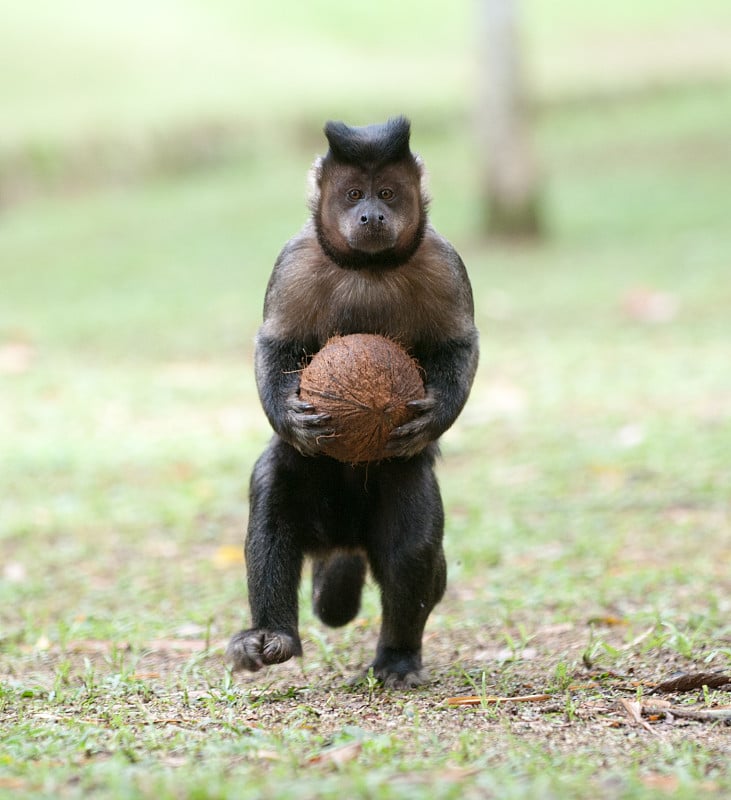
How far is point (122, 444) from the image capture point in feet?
30.3

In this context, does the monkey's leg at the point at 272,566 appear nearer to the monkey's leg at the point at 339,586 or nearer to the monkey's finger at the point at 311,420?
the monkey's finger at the point at 311,420

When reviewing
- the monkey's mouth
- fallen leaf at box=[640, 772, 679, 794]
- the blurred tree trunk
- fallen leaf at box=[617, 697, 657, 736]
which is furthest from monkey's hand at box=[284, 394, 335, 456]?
the blurred tree trunk

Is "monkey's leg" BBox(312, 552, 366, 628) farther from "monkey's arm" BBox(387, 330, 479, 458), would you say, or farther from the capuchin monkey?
"monkey's arm" BBox(387, 330, 479, 458)

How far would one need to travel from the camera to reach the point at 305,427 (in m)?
4.70

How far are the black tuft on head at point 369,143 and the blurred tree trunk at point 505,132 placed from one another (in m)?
12.0

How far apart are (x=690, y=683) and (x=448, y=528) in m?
2.99

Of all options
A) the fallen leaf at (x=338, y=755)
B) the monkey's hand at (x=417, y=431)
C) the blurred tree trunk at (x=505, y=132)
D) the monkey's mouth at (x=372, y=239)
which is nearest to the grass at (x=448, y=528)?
the fallen leaf at (x=338, y=755)

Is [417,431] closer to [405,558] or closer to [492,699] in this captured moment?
[405,558]

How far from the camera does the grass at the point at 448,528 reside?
3656mm

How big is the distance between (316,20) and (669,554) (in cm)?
3022

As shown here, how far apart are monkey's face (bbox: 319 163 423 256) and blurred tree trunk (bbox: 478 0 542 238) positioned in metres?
12.0

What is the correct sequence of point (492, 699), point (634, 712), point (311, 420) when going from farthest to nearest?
point (311, 420) < point (492, 699) < point (634, 712)

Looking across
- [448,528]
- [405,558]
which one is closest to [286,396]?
[405,558]

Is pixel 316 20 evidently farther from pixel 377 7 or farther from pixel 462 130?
pixel 462 130
